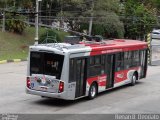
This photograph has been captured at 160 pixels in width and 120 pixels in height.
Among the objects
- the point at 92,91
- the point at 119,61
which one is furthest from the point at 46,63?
the point at 119,61

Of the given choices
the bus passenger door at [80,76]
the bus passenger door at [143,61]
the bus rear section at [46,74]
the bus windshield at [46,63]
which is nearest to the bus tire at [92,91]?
the bus passenger door at [80,76]

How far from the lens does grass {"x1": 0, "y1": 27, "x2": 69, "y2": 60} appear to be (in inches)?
1618

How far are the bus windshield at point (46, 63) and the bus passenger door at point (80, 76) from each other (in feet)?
2.98

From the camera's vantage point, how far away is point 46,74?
1781cm

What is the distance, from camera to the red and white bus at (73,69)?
17.6 metres

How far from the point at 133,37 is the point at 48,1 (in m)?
13.0

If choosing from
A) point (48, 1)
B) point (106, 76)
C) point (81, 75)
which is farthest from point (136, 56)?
point (48, 1)

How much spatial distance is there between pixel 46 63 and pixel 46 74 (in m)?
0.44

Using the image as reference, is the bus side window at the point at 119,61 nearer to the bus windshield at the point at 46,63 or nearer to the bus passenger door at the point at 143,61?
the bus passenger door at the point at 143,61

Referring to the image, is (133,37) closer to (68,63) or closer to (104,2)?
(104,2)

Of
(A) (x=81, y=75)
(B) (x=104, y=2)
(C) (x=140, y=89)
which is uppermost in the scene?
(B) (x=104, y=2)

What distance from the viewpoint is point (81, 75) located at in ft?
61.3

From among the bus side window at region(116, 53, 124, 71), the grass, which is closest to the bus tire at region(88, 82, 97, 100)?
the bus side window at region(116, 53, 124, 71)

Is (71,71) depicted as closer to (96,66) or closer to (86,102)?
(86,102)
